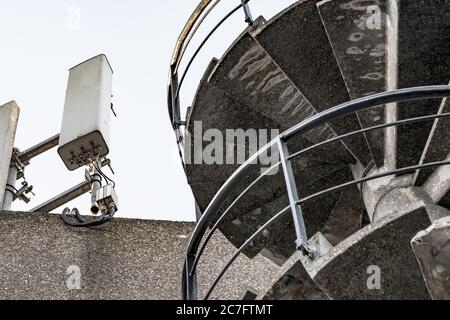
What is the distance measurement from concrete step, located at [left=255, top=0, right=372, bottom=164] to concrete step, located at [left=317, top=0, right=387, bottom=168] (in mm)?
167

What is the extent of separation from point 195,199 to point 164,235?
58cm

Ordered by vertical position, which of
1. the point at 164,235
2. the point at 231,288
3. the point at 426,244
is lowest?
the point at 426,244

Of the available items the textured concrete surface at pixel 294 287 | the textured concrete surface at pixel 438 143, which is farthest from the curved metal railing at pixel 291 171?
the textured concrete surface at pixel 438 143

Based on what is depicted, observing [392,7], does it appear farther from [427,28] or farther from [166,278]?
[166,278]

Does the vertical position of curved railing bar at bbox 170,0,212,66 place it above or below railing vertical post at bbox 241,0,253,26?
above

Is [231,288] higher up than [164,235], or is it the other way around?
[164,235]

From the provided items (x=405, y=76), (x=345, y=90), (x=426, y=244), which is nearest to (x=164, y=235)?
(x=345, y=90)

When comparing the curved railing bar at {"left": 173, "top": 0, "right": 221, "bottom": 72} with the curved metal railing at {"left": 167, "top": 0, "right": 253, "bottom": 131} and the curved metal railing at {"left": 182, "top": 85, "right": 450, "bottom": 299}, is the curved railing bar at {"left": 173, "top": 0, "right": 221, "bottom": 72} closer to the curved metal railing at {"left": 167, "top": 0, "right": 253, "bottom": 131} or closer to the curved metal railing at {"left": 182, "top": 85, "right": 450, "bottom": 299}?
the curved metal railing at {"left": 167, "top": 0, "right": 253, "bottom": 131}

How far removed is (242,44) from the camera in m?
5.78

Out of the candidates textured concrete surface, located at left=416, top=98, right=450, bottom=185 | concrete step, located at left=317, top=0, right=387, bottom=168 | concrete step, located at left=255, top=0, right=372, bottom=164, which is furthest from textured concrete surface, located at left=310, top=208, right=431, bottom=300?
Answer: concrete step, located at left=255, top=0, right=372, bottom=164

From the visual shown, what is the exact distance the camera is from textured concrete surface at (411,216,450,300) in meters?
3.49

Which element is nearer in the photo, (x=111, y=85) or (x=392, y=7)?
(x=392, y=7)
